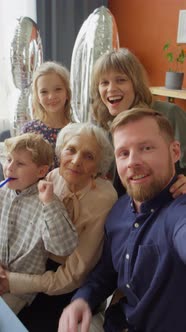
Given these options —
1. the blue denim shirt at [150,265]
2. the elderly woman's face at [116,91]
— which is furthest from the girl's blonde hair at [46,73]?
the blue denim shirt at [150,265]

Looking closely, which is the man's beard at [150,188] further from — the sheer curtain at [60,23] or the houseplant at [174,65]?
the sheer curtain at [60,23]

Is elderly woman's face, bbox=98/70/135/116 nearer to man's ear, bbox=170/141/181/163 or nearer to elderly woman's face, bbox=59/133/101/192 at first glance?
elderly woman's face, bbox=59/133/101/192

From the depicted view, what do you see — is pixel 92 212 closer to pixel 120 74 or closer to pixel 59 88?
pixel 120 74

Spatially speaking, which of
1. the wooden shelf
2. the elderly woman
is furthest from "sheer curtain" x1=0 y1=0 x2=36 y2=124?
the elderly woman

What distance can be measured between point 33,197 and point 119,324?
1.61 ft

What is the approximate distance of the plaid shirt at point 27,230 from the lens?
3.22 ft

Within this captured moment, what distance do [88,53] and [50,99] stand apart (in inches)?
13.9

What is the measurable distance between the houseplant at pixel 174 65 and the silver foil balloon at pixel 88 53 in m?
1.12

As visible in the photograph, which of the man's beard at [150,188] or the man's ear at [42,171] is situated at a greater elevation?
the man's beard at [150,188]

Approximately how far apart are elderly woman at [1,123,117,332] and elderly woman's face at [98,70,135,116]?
13.0 inches

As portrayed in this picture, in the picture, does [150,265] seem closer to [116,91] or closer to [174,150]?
[174,150]

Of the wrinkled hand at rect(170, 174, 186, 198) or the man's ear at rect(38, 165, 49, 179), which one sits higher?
the wrinkled hand at rect(170, 174, 186, 198)

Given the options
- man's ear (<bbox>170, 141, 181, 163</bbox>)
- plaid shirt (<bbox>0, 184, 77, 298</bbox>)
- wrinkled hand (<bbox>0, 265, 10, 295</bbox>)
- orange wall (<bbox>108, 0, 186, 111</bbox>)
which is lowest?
wrinkled hand (<bbox>0, 265, 10, 295</bbox>)

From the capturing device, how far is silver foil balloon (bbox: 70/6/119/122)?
1738 mm
